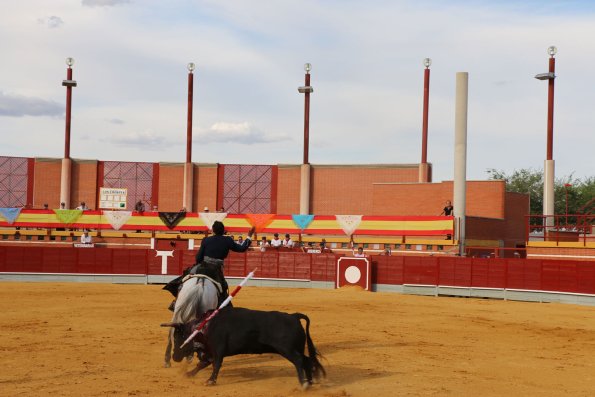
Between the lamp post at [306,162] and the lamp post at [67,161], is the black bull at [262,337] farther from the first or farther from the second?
the lamp post at [67,161]

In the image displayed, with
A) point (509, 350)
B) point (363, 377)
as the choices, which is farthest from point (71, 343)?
point (509, 350)

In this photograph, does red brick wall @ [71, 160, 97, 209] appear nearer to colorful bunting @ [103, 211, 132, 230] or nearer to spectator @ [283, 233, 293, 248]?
colorful bunting @ [103, 211, 132, 230]

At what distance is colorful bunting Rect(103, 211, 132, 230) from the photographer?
3300 centimetres

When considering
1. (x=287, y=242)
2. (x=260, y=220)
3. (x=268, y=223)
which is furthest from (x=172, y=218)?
(x=287, y=242)

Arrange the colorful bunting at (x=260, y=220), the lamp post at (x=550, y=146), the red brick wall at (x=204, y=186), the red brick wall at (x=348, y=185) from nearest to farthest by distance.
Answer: the colorful bunting at (x=260, y=220), the lamp post at (x=550, y=146), the red brick wall at (x=348, y=185), the red brick wall at (x=204, y=186)

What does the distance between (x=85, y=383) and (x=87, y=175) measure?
37.1 metres

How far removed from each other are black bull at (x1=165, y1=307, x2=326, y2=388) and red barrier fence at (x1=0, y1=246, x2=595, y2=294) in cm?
1694

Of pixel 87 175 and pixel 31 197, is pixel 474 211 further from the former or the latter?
pixel 31 197

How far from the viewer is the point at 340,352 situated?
11.5 m

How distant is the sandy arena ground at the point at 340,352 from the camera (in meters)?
8.76

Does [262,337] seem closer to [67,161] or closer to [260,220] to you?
[260,220]

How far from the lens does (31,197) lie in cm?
4397

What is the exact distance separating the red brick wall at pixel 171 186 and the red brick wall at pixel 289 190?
5.95 m

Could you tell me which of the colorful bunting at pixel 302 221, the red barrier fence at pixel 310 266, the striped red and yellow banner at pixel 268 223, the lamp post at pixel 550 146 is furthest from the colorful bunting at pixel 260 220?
the lamp post at pixel 550 146
